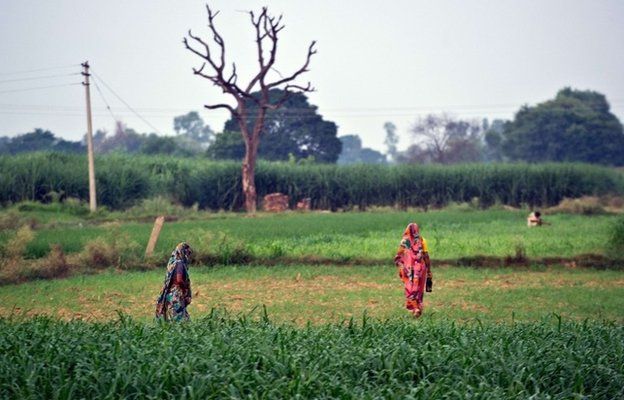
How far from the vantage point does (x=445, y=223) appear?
3359cm

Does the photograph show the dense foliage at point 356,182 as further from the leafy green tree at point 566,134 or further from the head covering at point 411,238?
the head covering at point 411,238

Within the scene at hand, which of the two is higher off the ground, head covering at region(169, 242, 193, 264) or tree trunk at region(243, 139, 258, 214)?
tree trunk at region(243, 139, 258, 214)

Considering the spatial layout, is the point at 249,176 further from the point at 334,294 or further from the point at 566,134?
the point at 566,134

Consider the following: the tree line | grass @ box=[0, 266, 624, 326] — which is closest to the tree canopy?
the tree line

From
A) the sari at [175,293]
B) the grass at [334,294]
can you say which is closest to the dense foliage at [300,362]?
the sari at [175,293]

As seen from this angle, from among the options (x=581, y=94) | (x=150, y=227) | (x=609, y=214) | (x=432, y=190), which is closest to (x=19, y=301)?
(x=150, y=227)

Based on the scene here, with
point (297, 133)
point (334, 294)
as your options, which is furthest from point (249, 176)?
point (334, 294)

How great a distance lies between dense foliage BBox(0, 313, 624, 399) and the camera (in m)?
6.79

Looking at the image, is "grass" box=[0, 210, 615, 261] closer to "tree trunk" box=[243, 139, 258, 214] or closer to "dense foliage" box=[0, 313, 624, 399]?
"tree trunk" box=[243, 139, 258, 214]

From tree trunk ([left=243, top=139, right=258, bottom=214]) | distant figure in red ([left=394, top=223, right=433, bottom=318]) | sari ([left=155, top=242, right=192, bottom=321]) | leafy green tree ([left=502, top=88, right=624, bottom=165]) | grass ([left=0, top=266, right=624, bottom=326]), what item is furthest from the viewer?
leafy green tree ([left=502, top=88, right=624, bottom=165])

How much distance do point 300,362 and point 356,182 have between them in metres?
41.2

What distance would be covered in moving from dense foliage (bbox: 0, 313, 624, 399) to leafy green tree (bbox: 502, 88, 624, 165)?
6419 cm

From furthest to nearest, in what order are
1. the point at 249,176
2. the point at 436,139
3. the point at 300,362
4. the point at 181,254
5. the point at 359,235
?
1. the point at 436,139
2. the point at 249,176
3. the point at 359,235
4. the point at 181,254
5. the point at 300,362

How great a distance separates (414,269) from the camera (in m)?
14.6
